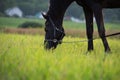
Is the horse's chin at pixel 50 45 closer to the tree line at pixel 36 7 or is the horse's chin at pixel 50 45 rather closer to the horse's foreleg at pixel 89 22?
the horse's foreleg at pixel 89 22

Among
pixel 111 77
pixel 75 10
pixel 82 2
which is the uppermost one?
pixel 75 10

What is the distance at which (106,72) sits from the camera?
416 cm

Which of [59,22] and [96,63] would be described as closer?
[96,63]

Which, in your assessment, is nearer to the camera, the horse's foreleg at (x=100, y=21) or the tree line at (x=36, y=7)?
the horse's foreleg at (x=100, y=21)

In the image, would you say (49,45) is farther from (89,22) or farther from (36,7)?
(36,7)

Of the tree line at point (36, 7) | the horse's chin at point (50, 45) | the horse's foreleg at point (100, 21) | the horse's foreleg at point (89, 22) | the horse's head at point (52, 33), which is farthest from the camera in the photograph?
the tree line at point (36, 7)

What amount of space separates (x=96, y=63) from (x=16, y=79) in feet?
4.24

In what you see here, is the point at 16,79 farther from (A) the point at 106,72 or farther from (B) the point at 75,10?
(B) the point at 75,10

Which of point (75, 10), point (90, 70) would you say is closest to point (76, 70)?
point (90, 70)

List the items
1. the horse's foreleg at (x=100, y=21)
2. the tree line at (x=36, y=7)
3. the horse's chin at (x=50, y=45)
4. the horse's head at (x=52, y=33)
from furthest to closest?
1. the tree line at (x=36, y=7)
2. the horse's head at (x=52, y=33)
3. the horse's chin at (x=50, y=45)
4. the horse's foreleg at (x=100, y=21)

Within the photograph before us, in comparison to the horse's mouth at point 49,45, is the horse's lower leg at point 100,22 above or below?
above

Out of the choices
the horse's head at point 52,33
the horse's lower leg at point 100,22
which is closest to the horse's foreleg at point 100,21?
the horse's lower leg at point 100,22

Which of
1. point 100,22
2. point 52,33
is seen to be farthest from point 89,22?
point 52,33

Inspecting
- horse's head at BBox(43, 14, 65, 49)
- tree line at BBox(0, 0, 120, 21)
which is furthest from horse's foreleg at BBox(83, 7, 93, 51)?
tree line at BBox(0, 0, 120, 21)
